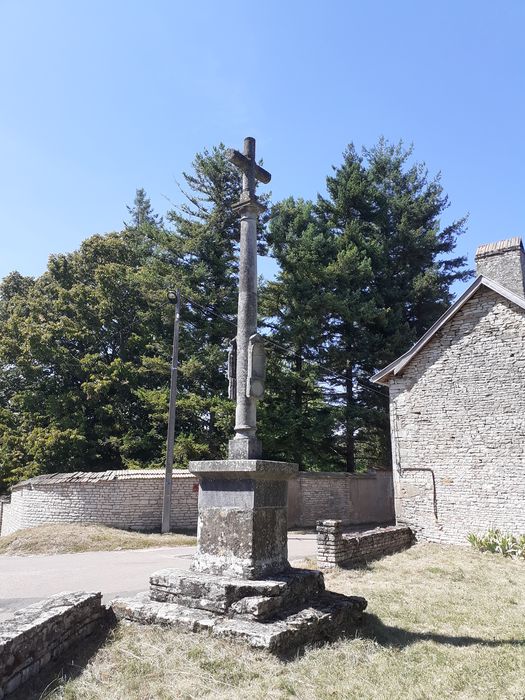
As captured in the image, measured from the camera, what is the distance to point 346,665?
14.4 feet

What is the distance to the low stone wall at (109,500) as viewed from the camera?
1575cm

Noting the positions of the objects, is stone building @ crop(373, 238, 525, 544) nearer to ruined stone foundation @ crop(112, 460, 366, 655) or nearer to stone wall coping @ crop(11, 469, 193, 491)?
stone wall coping @ crop(11, 469, 193, 491)

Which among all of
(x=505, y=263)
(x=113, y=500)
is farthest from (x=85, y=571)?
(x=505, y=263)

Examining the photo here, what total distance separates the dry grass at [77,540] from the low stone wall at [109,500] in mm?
817

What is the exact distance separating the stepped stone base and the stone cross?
134 centimetres

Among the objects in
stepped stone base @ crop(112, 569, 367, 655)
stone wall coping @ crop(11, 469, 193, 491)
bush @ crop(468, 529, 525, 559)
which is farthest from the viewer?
stone wall coping @ crop(11, 469, 193, 491)

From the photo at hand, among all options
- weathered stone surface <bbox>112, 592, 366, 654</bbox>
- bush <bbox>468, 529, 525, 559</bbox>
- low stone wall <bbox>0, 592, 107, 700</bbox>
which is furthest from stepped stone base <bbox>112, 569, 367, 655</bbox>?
bush <bbox>468, 529, 525, 559</bbox>

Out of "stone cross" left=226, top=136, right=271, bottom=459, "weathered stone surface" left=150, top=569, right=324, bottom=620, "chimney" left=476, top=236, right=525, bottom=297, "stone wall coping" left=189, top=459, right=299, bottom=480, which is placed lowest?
"weathered stone surface" left=150, top=569, right=324, bottom=620

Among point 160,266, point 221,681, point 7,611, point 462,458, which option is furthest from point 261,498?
point 160,266

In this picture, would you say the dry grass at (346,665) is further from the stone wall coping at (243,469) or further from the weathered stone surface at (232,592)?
the stone wall coping at (243,469)

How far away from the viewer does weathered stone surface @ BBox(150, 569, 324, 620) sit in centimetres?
488

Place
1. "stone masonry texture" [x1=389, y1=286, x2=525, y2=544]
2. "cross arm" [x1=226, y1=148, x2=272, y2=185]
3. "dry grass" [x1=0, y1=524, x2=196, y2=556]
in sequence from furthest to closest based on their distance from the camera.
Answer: "dry grass" [x1=0, y1=524, x2=196, y2=556] → "stone masonry texture" [x1=389, y1=286, x2=525, y2=544] → "cross arm" [x1=226, y1=148, x2=272, y2=185]

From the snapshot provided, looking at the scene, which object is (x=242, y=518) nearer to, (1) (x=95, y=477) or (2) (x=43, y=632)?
(2) (x=43, y=632)

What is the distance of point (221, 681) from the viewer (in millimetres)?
3965
